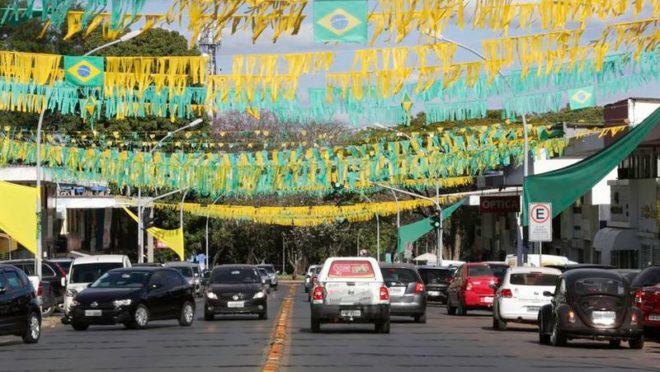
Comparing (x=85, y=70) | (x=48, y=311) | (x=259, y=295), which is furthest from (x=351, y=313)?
(x=48, y=311)

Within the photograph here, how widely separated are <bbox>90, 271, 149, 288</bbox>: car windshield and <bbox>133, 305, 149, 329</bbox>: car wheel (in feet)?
1.95

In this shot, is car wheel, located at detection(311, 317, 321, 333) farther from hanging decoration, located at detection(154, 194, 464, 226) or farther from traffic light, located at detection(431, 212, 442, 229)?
hanging decoration, located at detection(154, 194, 464, 226)

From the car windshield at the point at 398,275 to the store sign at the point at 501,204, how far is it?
71.7 ft

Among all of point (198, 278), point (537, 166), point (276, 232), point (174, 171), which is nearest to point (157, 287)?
point (174, 171)

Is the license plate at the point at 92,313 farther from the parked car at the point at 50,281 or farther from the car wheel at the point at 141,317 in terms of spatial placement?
the parked car at the point at 50,281

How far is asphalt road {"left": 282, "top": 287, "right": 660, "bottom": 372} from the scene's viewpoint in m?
20.4

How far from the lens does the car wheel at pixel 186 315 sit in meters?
33.5

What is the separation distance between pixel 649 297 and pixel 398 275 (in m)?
7.72

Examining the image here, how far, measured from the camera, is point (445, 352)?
23.5 metres

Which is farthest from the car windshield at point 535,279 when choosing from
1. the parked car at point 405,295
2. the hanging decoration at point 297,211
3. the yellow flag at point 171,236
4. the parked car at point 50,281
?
the yellow flag at point 171,236

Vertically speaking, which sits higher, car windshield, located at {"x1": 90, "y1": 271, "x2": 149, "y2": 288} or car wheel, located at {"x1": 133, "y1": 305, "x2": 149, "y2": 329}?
car windshield, located at {"x1": 90, "y1": 271, "x2": 149, "y2": 288}

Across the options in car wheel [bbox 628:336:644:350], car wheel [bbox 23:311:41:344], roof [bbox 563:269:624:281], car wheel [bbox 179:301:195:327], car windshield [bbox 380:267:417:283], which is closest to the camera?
car wheel [bbox 628:336:644:350]

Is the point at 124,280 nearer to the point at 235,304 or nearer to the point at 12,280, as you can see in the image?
the point at 235,304

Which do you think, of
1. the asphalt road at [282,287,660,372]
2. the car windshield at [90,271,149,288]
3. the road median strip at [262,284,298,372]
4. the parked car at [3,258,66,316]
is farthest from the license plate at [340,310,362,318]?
the parked car at [3,258,66,316]
